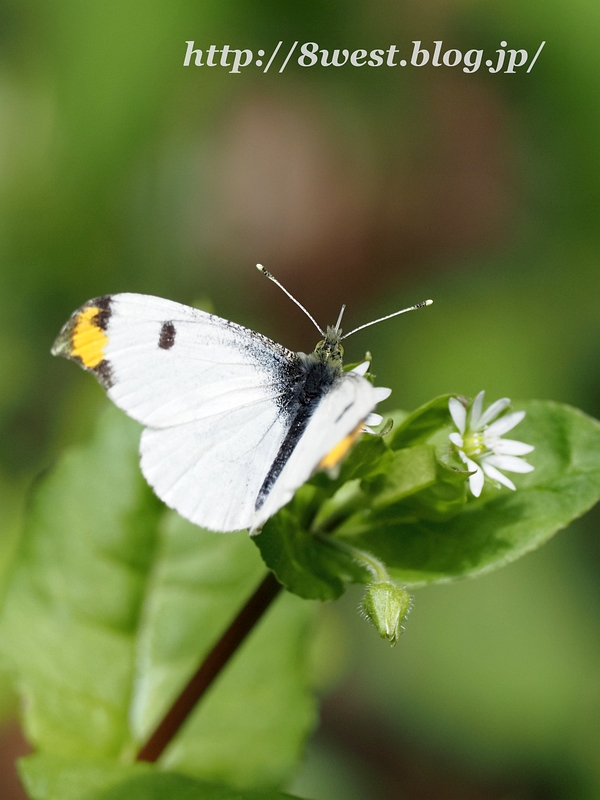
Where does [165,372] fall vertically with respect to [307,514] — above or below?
above

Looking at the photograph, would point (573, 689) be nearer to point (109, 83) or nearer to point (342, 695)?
point (342, 695)

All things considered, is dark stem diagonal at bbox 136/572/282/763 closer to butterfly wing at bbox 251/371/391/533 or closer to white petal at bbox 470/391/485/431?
butterfly wing at bbox 251/371/391/533

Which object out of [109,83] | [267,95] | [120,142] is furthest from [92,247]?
[267,95]

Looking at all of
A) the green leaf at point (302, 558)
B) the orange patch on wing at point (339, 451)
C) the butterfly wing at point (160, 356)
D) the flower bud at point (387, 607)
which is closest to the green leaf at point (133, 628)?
the butterfly wing at point (160, 356)

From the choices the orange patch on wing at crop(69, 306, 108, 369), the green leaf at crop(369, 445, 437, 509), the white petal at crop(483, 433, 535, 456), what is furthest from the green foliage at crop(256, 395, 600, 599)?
the orange patch on wing at crop(69, 306, 108, 369)

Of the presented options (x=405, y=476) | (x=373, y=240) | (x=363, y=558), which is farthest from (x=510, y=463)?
(x=373, y=240)

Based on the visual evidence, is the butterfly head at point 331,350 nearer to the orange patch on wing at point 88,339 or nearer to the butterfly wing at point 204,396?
the butterfly wing at point 204,396
